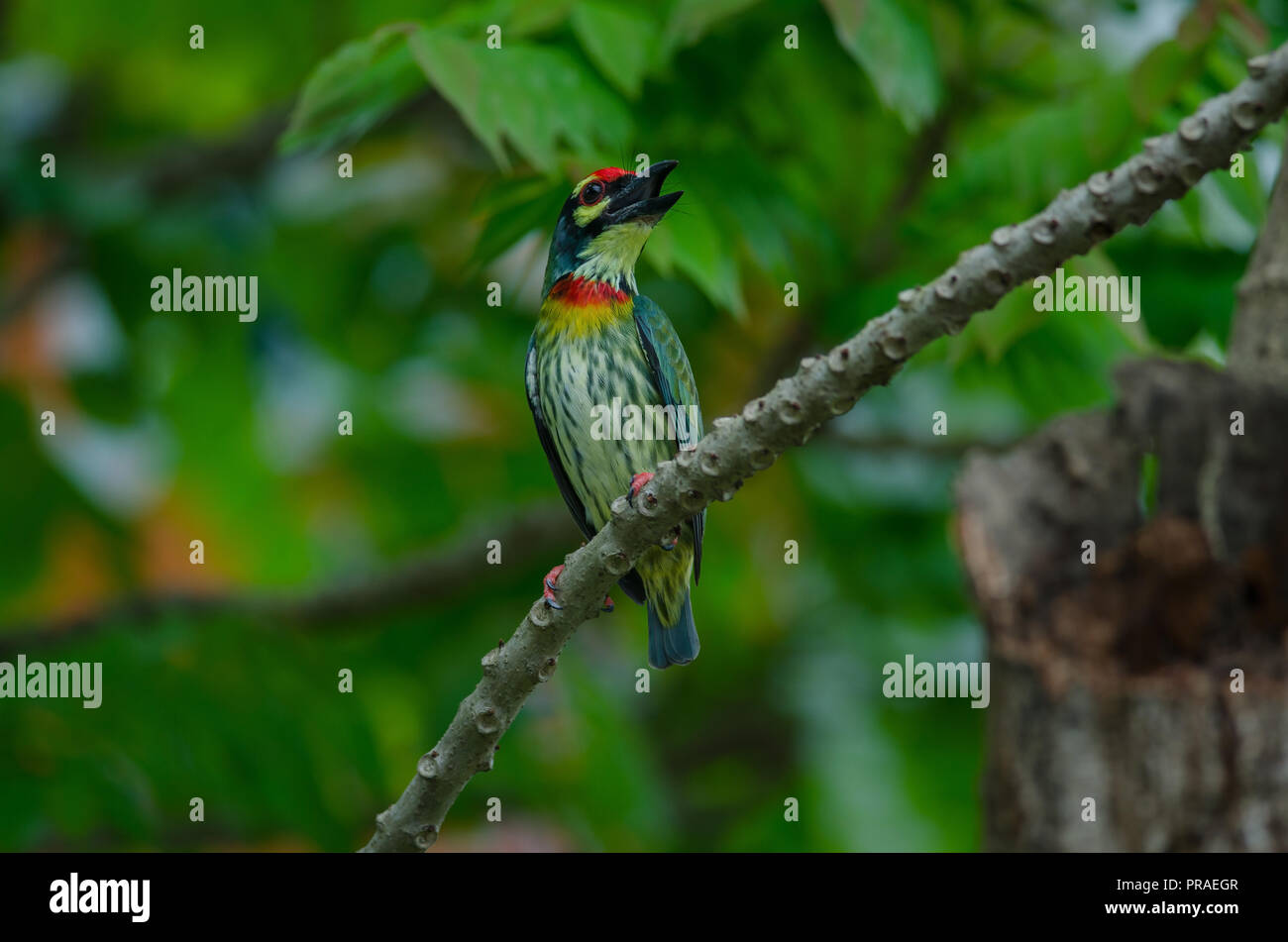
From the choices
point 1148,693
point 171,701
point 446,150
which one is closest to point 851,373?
point 1148,693

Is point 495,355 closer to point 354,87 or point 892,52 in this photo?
point 354,87

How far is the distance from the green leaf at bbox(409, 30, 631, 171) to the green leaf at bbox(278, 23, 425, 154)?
15cm

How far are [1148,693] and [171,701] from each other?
3557 millimetres

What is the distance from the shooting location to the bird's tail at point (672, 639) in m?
2.88

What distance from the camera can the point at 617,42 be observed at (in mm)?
3605

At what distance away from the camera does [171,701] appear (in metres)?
5.05

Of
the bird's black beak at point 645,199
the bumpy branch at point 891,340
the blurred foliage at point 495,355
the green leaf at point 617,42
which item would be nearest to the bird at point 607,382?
the bird's black beak at point 645,199

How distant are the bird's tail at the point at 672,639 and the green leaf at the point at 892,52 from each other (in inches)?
53.3

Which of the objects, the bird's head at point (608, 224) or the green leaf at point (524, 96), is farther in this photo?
the green leaf at point (524, 96)

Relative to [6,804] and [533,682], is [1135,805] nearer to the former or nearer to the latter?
[533,682]

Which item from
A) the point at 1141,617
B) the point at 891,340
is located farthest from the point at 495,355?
the point at 891,340

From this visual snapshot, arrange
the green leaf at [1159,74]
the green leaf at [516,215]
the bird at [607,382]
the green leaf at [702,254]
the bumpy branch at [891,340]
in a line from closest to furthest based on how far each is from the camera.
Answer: the bumpy branch at [891,340] → the bird at [607,382] → the green leaf at [516,215] → the green leaf at [702,254] → the green leaf at [1159,74]

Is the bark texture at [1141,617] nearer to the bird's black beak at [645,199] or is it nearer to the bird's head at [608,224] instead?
the bird's head at [608,224]

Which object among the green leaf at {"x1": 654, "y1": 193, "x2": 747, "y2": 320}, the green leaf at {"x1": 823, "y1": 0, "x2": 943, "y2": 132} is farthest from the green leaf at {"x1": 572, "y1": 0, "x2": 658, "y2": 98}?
the green leaf at {"x1": 823, "y1": 0, "x2": 943, "y2": 132}
